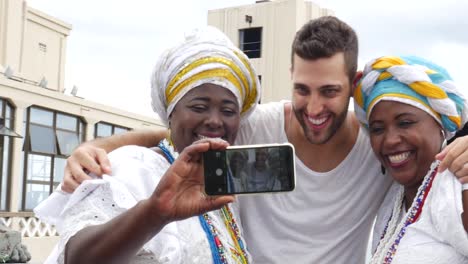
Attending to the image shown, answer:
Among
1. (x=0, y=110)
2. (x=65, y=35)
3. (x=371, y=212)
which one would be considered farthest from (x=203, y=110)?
(x=65, y=35)

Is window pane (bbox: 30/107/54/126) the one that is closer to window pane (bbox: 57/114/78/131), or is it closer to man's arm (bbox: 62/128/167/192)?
window pane (bbox: 57/114/78/131)

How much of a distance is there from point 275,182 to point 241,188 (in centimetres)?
10

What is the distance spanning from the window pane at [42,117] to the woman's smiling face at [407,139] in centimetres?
1442

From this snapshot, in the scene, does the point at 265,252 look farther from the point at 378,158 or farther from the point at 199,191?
the point at 199,191

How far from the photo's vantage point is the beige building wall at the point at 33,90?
50.1 feet

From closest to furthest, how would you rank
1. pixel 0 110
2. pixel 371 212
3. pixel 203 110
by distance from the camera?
pixel 203 110 < pixel 371 212 < pixel 0 110

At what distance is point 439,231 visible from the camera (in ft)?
7.44

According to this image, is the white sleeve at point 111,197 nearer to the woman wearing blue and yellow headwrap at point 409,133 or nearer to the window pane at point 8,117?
the woman wearing blue and yellow headwrap at point 409,133

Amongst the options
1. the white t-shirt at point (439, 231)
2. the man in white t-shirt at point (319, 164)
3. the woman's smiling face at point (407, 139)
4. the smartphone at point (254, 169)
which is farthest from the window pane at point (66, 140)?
the smartphone at point (254, 169)

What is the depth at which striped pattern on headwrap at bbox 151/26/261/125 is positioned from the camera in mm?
2387

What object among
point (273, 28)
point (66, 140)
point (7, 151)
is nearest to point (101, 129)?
point (66, 140)

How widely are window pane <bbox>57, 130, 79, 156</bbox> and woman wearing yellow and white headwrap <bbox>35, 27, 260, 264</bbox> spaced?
14.9 m

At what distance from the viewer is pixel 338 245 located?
9.37ft

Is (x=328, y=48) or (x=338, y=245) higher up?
(x=328, y=48)
